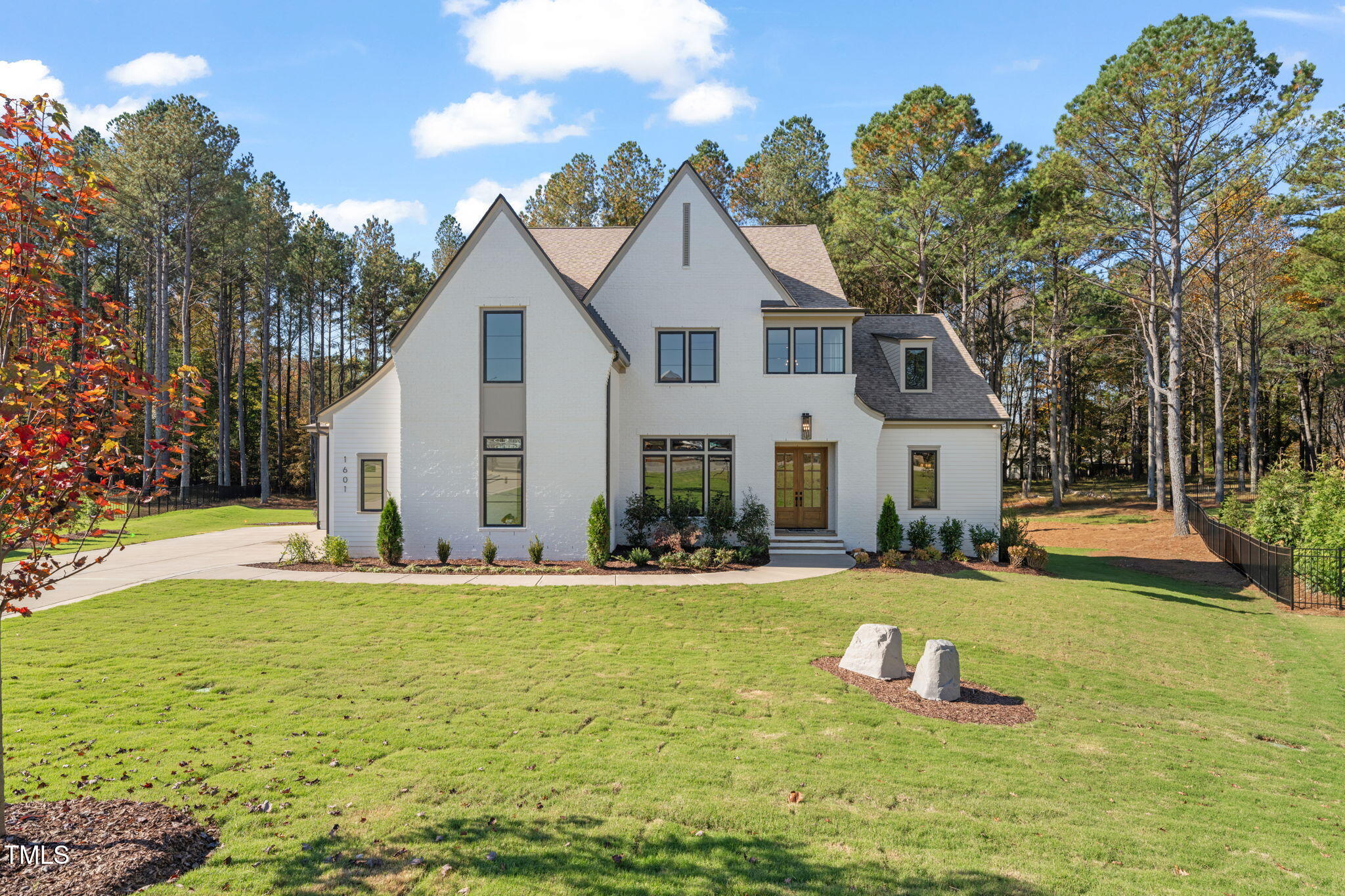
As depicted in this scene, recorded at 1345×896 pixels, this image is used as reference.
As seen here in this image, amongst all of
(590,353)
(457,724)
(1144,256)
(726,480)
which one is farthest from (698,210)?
(1144,256)

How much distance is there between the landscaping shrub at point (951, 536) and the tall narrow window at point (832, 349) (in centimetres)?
547

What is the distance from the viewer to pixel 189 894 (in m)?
4.19

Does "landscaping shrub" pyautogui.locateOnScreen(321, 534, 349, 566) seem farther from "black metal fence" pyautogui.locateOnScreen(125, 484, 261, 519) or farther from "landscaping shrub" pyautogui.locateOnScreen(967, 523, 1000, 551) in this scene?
"black metal fence" pyautogui.locateOnScreen(125, 484, 261, 519)

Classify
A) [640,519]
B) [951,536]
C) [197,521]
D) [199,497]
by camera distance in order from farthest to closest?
[199,497] → [197,521] → [951,536] → [640,519]

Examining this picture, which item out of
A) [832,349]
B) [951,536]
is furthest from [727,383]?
[951,536]

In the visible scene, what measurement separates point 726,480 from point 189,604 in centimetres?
1283

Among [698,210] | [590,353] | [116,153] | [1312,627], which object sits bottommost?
[1312,627]

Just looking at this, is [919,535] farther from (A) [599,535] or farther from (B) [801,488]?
(A) [599,535]

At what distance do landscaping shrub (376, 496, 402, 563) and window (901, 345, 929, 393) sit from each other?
15080mm

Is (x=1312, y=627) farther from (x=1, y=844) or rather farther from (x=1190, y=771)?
(x=1, y=844)

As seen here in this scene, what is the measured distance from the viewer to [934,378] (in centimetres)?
2180

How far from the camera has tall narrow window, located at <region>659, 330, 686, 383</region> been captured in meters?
20.0

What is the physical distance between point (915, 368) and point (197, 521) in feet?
94.5

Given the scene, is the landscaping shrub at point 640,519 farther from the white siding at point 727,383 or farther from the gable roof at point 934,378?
the gable roof at point 934,378
